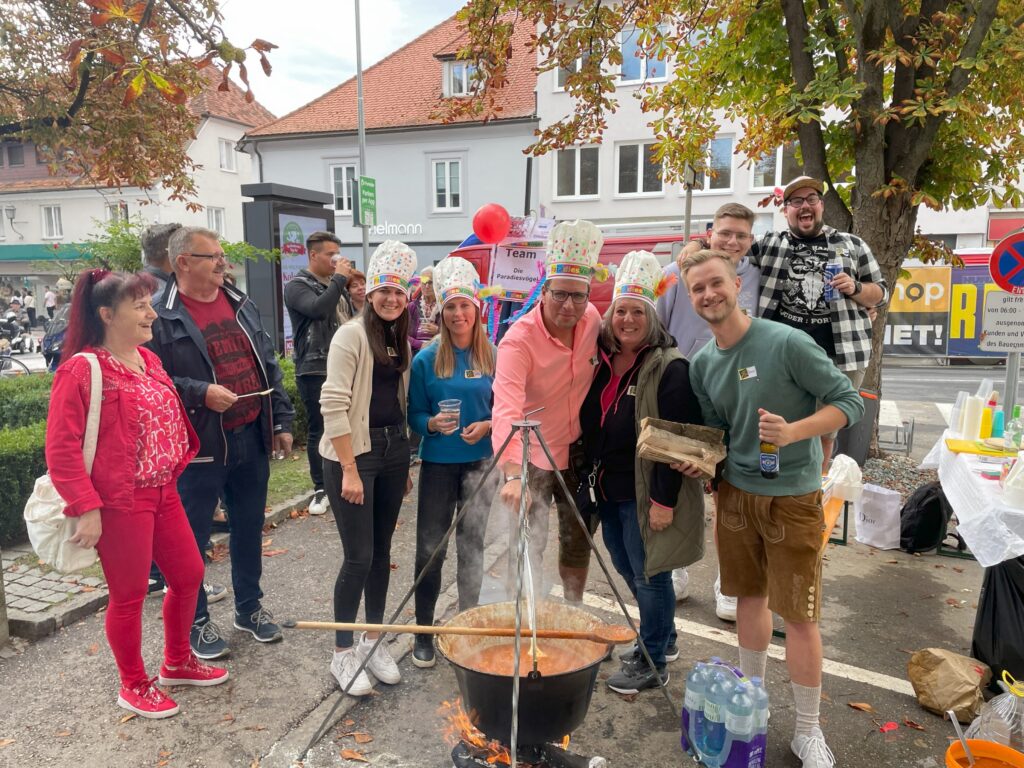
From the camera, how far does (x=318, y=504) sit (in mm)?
5867

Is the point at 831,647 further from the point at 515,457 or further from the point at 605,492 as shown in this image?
the point at 515,457

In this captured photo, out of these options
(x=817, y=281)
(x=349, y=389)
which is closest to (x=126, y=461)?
(x=349, y=389)

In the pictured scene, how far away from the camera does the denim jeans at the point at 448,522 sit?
333 centimetres

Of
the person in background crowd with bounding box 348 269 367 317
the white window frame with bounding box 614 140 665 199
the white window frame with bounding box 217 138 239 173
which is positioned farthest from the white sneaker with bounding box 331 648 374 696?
the white window frame with bounding box 217 138 239 173

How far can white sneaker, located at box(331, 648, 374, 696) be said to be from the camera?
3.22 metres

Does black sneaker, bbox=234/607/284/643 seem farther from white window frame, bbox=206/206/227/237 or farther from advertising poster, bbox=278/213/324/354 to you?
white window frame, bbox=206/206/227/237

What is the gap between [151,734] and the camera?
293 cm

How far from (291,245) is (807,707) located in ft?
28.0

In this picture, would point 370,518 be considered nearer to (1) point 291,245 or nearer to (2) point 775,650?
(2) point 775,650

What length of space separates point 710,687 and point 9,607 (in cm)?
391

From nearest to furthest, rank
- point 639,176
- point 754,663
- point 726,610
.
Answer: point 754,663, point 726,610, point 639,176

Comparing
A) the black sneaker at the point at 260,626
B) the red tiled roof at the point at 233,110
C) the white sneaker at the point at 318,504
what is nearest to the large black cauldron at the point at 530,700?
the black sneaker at the point at 260,626

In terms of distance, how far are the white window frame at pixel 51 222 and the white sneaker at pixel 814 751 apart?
40.7m

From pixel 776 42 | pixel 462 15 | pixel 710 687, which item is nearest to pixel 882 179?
pixel 776 42
